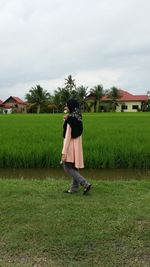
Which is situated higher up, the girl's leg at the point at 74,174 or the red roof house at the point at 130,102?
the red roof house at the point at 130,102

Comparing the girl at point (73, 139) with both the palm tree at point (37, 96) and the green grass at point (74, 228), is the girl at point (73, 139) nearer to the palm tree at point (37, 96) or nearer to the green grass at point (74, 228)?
the green grass at point (74, 228)

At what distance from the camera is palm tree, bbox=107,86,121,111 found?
2579 inches

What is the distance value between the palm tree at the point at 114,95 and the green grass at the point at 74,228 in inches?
2380

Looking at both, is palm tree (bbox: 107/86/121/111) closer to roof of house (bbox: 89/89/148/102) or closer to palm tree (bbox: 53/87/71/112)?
roof of house (bbox: 89/89/148/102)

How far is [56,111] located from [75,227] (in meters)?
59.9

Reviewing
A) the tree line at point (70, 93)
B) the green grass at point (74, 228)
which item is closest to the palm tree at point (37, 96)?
the tree line at point (70, 93)

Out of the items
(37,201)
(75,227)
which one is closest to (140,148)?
Answer: (37,201)

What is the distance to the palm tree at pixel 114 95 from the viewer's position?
6550cm

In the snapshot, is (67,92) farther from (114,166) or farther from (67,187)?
(67,187)

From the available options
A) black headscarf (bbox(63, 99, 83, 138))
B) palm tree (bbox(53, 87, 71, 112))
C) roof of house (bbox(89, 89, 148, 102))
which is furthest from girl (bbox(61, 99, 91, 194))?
roof of house (bbox(89, 89, 148, 102))

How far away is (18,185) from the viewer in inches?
237

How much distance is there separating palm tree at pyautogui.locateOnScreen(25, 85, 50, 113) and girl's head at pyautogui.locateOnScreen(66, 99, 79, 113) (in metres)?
58.6

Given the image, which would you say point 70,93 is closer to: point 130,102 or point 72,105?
point 130,102

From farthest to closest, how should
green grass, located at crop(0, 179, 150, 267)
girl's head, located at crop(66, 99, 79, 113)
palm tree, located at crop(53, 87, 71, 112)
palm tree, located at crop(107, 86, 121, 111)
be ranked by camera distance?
palm tree, located at crop(107, 86, 121, 111)
palm tree, located at crop(53, 87, 71, 112)
girl's head, located at crop(66, 99, 79, 113)
green grass, located at crop(0, 179, 150, 267)
